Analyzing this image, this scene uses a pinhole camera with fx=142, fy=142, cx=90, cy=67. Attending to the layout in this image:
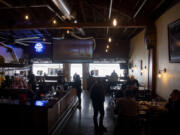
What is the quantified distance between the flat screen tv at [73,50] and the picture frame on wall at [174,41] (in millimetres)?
4643

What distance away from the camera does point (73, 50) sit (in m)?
8.63

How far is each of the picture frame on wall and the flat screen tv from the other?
464cm

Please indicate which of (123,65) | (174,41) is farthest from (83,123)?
(123,65)

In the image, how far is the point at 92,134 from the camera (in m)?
4.28

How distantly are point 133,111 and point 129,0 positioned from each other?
406 cm

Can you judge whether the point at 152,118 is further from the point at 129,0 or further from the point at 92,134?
the point at 129,0

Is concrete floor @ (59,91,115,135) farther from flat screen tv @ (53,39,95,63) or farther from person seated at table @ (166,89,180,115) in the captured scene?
flat screen tv @ (53,39,95,63)

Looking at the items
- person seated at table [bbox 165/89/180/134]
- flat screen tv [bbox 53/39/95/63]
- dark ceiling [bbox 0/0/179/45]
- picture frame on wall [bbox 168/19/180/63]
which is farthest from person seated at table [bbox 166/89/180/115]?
flat screen tv [bbox 53/39/95/63]

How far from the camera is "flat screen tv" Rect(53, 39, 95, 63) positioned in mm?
8492

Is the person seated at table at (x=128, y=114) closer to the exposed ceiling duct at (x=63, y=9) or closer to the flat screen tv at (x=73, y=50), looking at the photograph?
the exposed ceiling duct at (x=63, y=9)

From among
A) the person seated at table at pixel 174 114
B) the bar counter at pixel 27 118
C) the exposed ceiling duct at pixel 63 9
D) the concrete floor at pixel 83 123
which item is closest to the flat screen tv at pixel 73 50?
the exposed ceiling duct at pixel 63 9


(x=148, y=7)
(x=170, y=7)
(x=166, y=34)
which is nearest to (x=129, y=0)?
(x=148, y=7)

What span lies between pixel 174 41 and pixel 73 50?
18.4 feet

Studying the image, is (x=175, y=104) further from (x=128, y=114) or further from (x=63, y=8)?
(x=63, y=8)
